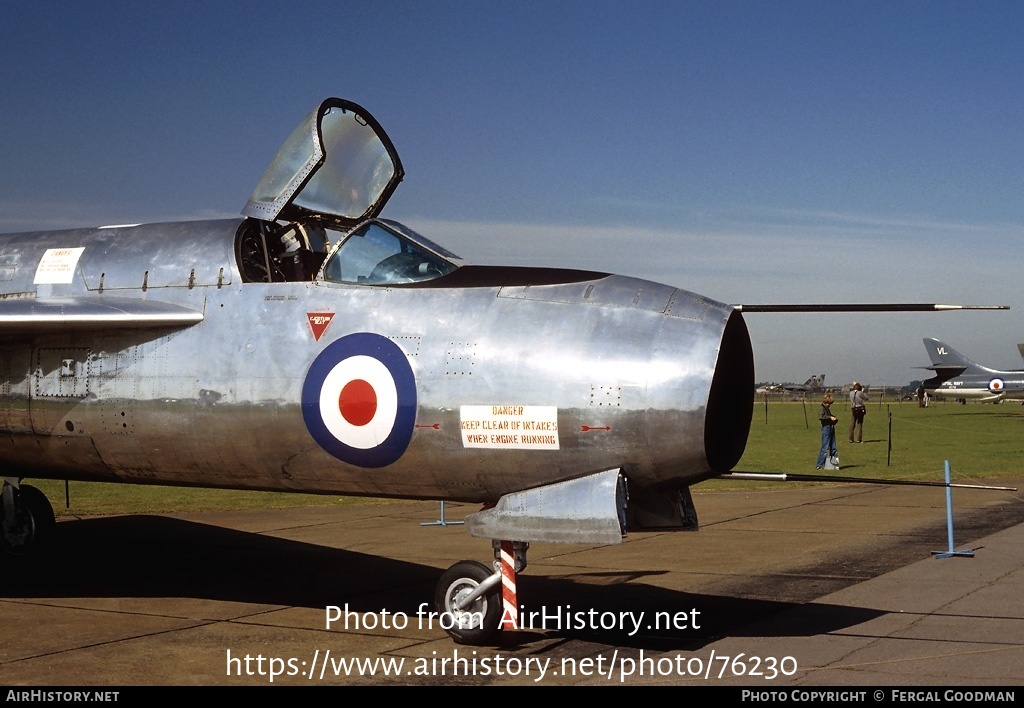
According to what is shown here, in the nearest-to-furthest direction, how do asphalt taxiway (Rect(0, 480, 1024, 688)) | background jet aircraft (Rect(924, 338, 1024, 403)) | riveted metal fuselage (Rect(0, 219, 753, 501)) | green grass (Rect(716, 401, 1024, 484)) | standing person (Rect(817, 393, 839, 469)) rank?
asphalt taxiway (Rect(0, 480, 1024, 688)) < riveted metal fuselage (Rect(0, 219, 753, 501)) < green grass (Rect(716, 401, 1024, 484)) < standing person (Rect(817, 393, 839, 469)) < background jet aircraft (Rect(924, 338, 1024, 403))

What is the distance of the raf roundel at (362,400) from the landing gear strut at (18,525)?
534 cm

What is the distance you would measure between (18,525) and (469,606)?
6.35 meters

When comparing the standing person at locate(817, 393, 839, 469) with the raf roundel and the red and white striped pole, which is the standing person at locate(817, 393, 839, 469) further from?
the raf roundel

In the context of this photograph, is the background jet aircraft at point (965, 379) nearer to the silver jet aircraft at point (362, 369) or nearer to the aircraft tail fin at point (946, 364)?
the aircraft tail fin at point (946, 364)

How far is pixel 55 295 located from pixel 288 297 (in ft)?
8.08

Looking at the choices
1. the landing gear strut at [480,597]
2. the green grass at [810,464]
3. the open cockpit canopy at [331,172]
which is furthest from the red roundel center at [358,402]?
the green grass at [810,464]

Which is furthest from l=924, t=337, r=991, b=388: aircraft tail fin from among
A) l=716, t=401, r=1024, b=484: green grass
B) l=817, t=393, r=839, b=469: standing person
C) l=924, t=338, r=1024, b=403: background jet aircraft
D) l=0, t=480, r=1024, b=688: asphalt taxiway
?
l=0, t=480, r=1024, b=688: asphalt taxiway

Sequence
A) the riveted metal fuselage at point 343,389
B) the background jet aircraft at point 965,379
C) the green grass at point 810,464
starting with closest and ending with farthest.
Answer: the riveted metal fuselage at point 343,389, the green grass at point 810,464, the background jet aircraft at point 965,379

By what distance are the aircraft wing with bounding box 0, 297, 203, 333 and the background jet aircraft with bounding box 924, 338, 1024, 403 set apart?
245 ft

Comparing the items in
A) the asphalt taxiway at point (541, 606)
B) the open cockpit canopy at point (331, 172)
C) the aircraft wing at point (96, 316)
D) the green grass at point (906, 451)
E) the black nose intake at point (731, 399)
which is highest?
the open cockpit canopy at point (331, 172)

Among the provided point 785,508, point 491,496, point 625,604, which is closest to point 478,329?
point 491,496

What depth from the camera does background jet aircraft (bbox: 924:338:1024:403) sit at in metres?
77.9

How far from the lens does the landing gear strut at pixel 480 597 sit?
745 centimetres

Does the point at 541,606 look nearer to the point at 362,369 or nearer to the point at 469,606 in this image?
the point at 469,606
